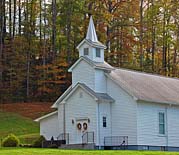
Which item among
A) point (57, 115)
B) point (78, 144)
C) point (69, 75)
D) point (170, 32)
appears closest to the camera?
point (78, 144)

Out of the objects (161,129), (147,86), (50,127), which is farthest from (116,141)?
(50,127)

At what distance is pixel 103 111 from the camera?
140ft

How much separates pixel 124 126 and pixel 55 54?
28864 millimetres

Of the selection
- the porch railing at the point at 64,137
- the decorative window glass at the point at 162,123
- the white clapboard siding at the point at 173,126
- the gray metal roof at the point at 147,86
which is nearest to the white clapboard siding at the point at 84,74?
the gray metal roof at the point at 147,86

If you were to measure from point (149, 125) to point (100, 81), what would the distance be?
483cm

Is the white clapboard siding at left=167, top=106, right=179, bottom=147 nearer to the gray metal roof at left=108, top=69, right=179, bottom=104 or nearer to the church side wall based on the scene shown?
the church side wall

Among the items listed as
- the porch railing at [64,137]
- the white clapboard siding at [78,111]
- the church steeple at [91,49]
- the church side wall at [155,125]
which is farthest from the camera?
the church steeple at [91,49]

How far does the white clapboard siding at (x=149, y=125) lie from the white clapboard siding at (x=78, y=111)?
323 centimetres

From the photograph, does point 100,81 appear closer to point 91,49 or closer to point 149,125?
point 91,49

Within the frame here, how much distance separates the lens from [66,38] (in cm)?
7300

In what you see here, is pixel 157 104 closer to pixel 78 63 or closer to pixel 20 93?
pixel 78 63

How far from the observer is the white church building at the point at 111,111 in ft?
138

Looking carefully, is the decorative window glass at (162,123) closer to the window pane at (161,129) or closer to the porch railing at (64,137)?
the window pane at (161,129)

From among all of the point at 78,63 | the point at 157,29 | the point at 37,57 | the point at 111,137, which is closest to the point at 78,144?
the point at 111,137
